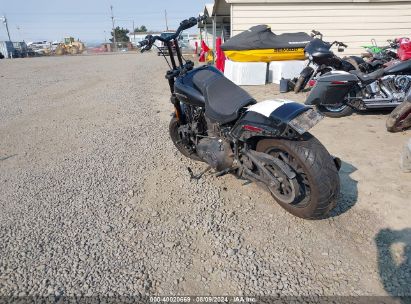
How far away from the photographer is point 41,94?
9297 millimetres

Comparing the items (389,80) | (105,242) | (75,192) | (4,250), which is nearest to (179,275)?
(105,242)

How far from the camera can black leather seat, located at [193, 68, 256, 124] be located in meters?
3.05

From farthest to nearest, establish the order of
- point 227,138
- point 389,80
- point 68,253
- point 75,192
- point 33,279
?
point 389,80, point 75,192, point 227,138, point 68,253, point 33,279

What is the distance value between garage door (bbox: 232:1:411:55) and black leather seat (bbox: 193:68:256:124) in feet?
24.9

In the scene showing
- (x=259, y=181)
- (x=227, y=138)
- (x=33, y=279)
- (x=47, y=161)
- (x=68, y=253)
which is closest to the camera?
(x=33, y=279)

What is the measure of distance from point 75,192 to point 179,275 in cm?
187

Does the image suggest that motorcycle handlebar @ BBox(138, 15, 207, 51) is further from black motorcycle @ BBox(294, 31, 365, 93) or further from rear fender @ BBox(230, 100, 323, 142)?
black motorcycle @ BBox(294, 31, 365, 93)

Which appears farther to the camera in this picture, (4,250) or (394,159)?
(394,159)

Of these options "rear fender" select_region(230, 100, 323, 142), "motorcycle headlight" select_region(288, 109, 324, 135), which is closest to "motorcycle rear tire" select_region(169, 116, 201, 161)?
"rear fender" select_region(230, 100, 323, 142)

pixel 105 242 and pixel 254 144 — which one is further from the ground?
pixel 254 144

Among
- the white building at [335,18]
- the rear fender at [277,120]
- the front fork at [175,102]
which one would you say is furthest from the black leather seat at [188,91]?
the white building at [335,18]

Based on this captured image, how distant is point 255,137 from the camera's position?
297 cm

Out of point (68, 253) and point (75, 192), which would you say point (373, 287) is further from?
point (75, 192)

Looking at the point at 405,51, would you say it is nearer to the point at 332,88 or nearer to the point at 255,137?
the point at 332,88
